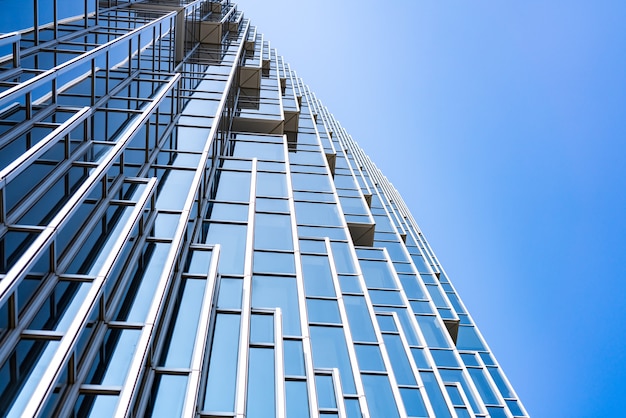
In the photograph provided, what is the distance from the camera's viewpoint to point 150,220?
39.7ft

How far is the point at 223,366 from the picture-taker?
9859 mm

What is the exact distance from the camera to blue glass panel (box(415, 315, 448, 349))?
27375 mm

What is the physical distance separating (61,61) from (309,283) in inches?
347

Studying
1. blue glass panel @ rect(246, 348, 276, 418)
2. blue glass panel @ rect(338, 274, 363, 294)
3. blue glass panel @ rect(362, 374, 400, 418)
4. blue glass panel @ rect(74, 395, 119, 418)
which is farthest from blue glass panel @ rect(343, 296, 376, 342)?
blue glass panel @ rect(74, 395, 119, 418)

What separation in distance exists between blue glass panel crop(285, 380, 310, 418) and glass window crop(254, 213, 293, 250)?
5200 millimetres

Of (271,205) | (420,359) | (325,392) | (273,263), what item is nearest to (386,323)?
(420,359)

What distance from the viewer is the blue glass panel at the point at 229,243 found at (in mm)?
13234

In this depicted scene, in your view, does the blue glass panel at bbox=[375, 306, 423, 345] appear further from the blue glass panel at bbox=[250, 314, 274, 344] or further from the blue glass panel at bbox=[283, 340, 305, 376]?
the blue glass panel at bbox=[250, 314, 274, 344]

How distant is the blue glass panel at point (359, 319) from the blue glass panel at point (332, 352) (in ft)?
5.98

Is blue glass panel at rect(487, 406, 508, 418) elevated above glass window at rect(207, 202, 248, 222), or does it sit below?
below

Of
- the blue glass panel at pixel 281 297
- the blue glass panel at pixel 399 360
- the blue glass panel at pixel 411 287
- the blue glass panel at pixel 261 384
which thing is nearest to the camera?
the blue glass panel at pixel 261 384

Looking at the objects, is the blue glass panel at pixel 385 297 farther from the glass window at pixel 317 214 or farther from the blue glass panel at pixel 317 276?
the blue glass panel at pixel 317 276

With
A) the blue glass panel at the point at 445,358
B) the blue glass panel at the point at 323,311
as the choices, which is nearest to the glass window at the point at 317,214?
the blue glass panel at the point at 323,311

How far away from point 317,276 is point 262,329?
18.9 ft
